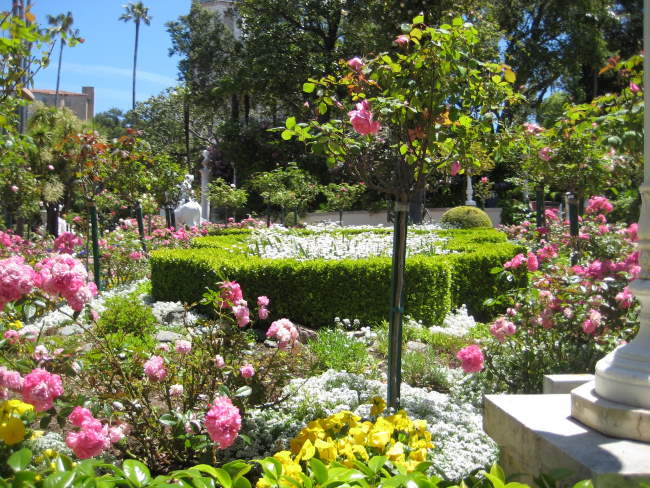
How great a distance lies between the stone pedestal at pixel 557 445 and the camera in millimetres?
1747

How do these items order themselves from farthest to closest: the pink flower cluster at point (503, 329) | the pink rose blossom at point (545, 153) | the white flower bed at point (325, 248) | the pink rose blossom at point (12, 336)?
1. the white flower bed at point (325, 248)
2. the pink rose blossom at point (545, 153)
3. the pink flower cluster at point (503, 329)
4. the pink rose blossom at point (12, 336)

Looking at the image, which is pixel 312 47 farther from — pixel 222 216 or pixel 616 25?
pixel 616 25

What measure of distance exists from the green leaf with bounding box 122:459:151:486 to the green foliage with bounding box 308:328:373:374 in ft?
9.58

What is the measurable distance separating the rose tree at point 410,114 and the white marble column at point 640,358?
1.22 meters

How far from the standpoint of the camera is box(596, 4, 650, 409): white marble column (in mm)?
1984

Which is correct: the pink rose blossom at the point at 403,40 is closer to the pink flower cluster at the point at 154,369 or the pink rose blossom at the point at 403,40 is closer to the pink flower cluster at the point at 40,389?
the pink flower cluster at the point at 154,369

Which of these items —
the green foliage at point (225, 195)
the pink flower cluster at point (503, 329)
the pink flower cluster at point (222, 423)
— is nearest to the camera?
the pink flower cluster at point (222, 423)

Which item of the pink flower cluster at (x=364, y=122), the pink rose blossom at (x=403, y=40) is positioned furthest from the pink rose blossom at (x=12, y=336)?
the pink rose blossom at (x=403, y=40)

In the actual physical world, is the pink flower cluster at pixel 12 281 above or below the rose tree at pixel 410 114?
below

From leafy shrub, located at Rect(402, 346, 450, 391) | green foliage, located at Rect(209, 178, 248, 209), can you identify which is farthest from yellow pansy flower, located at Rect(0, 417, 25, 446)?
green foliage, located at Rect(209, 178, 248, 209)

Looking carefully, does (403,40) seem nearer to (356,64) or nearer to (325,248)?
(356,64)

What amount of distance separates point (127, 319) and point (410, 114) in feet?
11.4

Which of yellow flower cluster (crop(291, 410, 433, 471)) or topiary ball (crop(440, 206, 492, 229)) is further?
topiary ball (crop(440, 206, 492, 229))

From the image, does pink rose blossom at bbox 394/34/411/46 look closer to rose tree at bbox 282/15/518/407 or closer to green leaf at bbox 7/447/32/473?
rose tree at bbox 282/15/518/407
